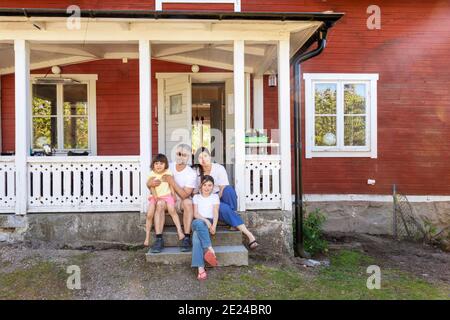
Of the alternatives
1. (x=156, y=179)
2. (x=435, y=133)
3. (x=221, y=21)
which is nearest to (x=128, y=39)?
(x=221, y=21)

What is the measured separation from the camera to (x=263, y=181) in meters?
5.22

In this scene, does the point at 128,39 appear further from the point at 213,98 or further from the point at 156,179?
the point at 213,98

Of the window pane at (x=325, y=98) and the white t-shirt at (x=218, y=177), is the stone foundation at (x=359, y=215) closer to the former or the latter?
the window pane at (x=325, y=98)

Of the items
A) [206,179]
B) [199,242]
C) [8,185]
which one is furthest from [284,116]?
[8,185]

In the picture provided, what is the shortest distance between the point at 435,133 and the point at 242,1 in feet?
15.1

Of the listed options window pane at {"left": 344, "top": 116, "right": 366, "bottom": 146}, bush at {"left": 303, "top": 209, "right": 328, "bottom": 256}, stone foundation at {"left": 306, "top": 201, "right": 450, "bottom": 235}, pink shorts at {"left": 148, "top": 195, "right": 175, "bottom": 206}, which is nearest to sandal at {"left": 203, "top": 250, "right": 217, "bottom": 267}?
pink shorts at {"left": 148, "top": 195, "right": 175, "bottom": 206}

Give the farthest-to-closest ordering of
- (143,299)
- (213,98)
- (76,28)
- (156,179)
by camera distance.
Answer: (213,98), (76,28), (156,179), (143,299)

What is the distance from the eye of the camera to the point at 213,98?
7.81 m

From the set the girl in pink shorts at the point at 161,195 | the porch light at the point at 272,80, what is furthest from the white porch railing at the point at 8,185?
the porch light at the point at 272,80

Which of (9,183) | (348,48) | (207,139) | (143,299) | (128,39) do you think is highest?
(348,48)

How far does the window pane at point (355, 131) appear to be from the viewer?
7.43 meters

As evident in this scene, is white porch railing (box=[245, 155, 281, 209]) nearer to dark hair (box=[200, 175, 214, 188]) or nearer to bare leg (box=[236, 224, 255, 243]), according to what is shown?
bare leg (box=[236, 224, 255, 243])

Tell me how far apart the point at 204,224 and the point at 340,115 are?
4.24 m

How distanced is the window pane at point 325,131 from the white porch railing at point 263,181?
2477 millimetres
